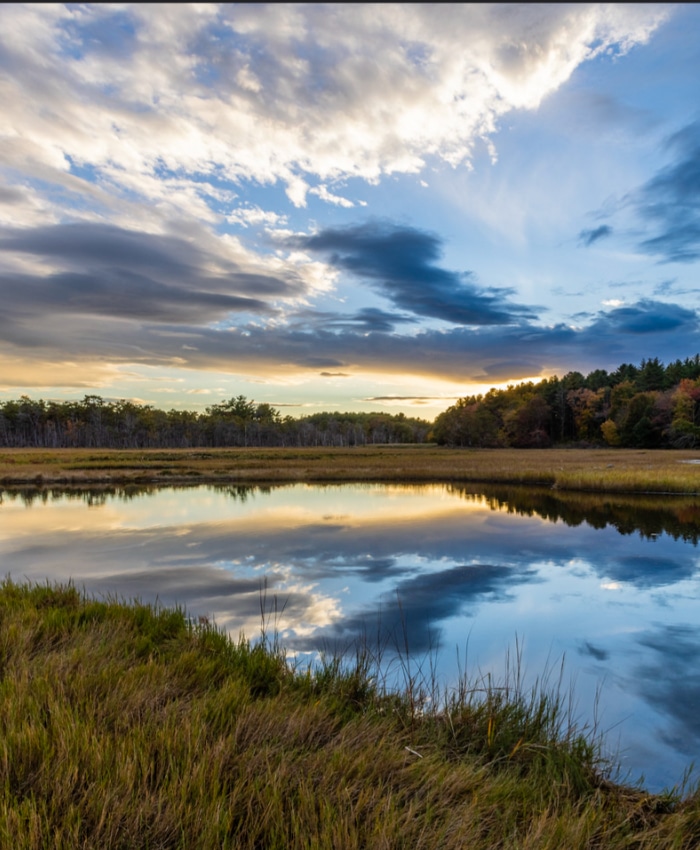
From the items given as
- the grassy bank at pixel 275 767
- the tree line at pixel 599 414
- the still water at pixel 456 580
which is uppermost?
the tree line at pixel 599 414

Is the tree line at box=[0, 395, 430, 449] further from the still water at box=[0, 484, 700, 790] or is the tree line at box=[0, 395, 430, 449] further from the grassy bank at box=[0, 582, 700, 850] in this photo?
the grassy bank at box=[0, 582, 700, 850]

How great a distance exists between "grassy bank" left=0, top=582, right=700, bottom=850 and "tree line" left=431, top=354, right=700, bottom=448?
87.1 metres

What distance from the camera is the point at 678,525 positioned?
19.2 metres

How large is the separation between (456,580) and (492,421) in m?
107

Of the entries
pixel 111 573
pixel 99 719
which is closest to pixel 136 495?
pixel 111 573

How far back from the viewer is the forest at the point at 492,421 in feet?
280

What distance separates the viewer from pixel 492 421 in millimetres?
114375

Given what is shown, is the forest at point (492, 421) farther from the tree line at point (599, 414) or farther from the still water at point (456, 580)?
the still water at point (456, 580)

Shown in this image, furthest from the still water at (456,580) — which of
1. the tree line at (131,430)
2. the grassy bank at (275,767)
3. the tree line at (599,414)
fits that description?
the tree line at (131,430)

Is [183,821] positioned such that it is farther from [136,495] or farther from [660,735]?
[136,495]

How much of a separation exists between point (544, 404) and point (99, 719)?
381ft

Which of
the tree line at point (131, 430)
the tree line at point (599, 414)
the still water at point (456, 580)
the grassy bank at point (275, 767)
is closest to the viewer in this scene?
the grassy bank at point (275, 767)

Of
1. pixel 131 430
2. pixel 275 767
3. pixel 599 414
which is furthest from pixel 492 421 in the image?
pixel 275 767

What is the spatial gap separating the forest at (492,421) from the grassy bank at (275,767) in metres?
85.3
